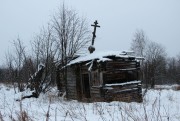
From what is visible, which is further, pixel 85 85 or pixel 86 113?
pixel 85 85

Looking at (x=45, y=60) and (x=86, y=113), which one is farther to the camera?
(x=45, y=60)

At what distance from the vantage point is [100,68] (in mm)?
13555

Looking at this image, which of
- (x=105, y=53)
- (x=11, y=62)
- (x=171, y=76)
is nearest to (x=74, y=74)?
(x=105, y=53)

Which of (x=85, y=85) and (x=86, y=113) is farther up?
(x=86, y=113)

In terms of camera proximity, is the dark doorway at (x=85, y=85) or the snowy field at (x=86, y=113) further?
the dark doorway at (x=85, y=85)

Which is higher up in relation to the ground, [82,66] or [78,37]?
[78,37]

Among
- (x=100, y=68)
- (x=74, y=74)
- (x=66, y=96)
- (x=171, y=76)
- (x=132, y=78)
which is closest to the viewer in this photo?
(x=100, y=68)

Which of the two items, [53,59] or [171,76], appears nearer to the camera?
[53,59]

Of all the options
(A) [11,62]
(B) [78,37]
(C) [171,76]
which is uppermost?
(B) [78,37]

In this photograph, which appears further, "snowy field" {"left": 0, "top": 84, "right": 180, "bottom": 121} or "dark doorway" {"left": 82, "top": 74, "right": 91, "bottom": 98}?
"dark doorway" {"left": 82, "top": 74, "right": 91, "bottom": 98}

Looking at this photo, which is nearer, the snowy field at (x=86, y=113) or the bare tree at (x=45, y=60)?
the snowy field at (x=86, y=113)

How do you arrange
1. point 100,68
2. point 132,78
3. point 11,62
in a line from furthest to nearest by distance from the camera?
1. point 11,62
2. point 132,78
3. point 100,68

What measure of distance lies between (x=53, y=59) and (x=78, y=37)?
9.48 feet

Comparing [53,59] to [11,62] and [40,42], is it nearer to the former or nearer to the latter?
[40,42]
